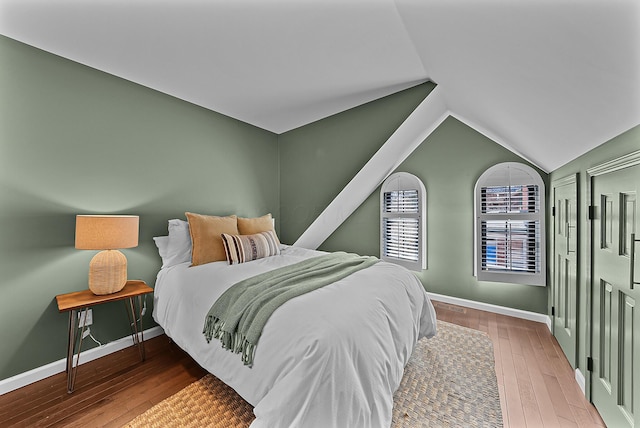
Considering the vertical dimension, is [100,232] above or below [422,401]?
above

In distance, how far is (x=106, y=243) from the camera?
6.41 ft

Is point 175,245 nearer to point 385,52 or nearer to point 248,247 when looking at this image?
point 248,247

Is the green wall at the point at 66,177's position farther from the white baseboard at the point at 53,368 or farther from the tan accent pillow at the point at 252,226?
the tan accent pillow at the point at 252,226

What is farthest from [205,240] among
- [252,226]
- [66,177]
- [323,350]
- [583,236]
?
[583,236]

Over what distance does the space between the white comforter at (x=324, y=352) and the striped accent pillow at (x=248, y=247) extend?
49cm

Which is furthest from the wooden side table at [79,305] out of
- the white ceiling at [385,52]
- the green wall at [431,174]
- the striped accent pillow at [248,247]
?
the green wall at [431,174]

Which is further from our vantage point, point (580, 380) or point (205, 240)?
point (205, 240)

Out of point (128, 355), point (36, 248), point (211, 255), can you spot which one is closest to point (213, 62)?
point (211, 255)

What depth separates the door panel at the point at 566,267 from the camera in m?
1.94

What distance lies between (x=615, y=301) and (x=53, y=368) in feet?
12.4

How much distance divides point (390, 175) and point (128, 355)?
3.54m

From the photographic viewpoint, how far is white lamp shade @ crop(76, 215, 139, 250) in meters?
1.92

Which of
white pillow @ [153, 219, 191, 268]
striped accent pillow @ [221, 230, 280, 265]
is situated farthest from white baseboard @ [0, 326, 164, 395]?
striped accent pillow @ [221, 230, 280, 265]

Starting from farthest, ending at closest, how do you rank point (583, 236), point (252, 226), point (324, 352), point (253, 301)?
point (252, 226) → point (583, 236) → point (253, 301) → point (324, 352)
